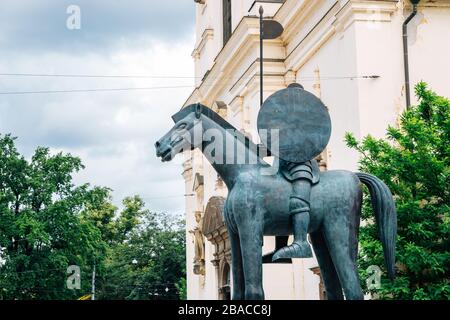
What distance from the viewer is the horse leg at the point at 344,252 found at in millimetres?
8617

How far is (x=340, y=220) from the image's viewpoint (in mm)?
8695

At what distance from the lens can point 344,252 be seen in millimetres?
8672

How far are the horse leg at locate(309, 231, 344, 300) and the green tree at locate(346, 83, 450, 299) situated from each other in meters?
6.02

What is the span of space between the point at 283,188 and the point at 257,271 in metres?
0.94

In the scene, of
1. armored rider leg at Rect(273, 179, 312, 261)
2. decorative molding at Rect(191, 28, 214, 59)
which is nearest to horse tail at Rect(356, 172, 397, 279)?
armored rider leg at Rect(273, 179, 312, 261)

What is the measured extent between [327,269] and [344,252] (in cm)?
55

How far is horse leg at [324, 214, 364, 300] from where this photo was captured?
339 inches

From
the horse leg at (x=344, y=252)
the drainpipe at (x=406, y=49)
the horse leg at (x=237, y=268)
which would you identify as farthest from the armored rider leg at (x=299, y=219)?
the drainpipe at (x=406, y=49)

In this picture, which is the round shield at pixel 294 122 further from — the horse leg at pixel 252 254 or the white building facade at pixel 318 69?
the white building facade at pixel 318 69

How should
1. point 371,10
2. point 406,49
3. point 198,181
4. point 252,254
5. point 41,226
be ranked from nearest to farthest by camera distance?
point 252,254
point 406,49
point 371,10
point 41,226
point 198,181

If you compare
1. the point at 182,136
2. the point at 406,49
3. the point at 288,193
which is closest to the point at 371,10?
the point at 406,49

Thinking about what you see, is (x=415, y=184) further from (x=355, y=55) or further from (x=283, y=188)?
(x=283, y=188)

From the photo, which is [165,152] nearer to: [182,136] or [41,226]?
[182,136]
